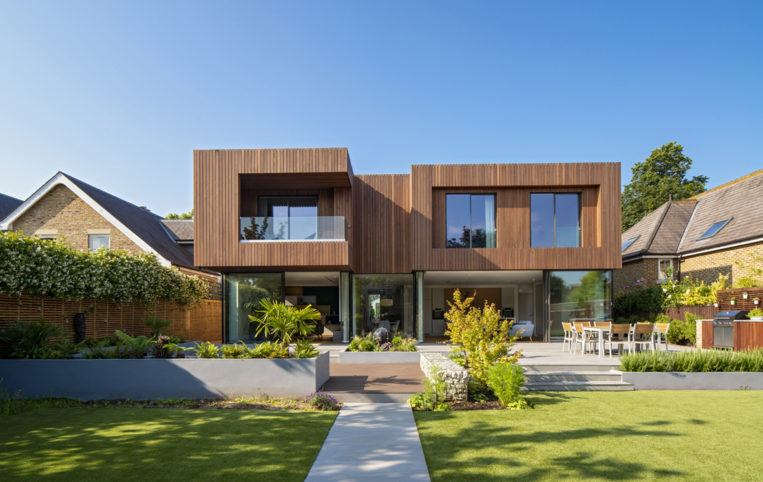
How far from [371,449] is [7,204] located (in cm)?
2366

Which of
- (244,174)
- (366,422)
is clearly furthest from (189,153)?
(366,422)

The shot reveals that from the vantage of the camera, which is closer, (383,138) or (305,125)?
(305,125)

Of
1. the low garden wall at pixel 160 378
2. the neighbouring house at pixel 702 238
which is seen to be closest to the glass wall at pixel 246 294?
the low garden wall at pixel 160 378

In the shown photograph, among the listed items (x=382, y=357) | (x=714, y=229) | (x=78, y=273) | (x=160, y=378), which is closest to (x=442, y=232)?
(x=382, y=357)

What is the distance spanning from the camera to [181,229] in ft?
72.7

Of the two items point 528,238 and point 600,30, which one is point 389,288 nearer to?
point 528,238

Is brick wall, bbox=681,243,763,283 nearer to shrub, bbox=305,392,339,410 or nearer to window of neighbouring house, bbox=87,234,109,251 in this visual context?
shrub, bbox=305,392,339,410

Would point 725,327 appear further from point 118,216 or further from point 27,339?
point 118,216

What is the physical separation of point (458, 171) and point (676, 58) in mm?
7193

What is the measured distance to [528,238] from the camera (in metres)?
15.9

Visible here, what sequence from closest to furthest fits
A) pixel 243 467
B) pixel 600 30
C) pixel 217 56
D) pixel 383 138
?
pixel 243 467
pixel 217 56
pixel 600 30
pixel 383 138

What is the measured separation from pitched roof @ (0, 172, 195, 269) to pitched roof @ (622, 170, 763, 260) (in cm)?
1950

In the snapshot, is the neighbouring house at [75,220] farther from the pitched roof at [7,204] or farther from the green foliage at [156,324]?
the green foliage at [156,324]

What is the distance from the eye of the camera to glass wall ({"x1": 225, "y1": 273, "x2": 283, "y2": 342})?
15.7 meters
